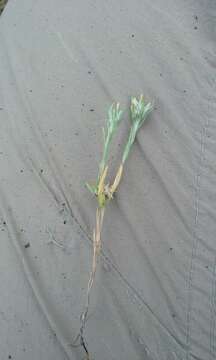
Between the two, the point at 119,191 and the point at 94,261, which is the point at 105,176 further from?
the point at 94,261

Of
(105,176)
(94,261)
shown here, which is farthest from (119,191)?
(94,261)

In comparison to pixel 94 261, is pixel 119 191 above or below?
above

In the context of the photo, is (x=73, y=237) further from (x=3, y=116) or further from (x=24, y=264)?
(x=3, y=116)

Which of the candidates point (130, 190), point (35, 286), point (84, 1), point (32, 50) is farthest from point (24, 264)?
point (84, 1)

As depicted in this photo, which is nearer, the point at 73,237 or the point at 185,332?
the point at 185,332
